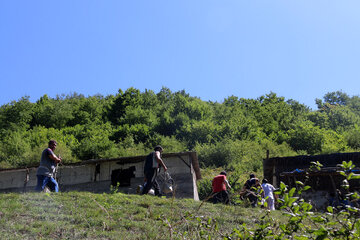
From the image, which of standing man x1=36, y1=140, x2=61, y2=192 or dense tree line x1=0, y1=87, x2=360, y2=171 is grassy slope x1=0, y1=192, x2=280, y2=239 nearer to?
standing man x1=36, y1=140, x2=61, y2=192

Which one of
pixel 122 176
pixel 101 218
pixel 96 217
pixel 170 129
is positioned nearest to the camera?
pixel 101 218

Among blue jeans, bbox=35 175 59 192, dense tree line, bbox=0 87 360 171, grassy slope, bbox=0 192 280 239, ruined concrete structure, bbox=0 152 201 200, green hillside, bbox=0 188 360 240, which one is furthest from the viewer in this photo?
dense tree line, bbox=0 87 360 171

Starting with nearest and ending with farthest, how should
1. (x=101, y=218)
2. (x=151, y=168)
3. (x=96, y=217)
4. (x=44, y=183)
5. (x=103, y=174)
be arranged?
(x=101, y=218) < (x=96, y=217) < (x=44, y=183) < (x=151, y=168) < (x=103, y=174)

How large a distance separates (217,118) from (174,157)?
1606 inches

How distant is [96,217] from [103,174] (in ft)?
41.0

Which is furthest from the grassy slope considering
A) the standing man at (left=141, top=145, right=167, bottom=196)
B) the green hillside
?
the standing man at (left=141, top=145, right=167, bottom=196)

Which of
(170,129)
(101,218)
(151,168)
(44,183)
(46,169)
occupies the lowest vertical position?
(101,218)

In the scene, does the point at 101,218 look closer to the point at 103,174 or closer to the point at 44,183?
the point at 44,183

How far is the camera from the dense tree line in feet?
145

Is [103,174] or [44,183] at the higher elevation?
[103,174]

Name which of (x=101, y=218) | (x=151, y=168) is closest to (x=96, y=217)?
(x=101, y=218)

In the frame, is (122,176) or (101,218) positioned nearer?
(101,218)

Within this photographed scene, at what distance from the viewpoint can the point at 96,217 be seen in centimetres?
730

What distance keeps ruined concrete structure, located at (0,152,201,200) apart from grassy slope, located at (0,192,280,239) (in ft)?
28.4
